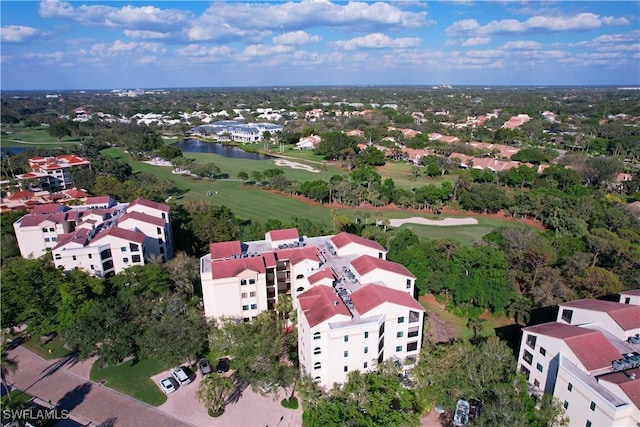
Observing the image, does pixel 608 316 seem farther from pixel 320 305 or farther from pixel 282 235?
pixel 282 235

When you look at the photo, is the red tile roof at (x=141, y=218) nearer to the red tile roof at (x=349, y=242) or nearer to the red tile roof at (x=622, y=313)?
the red tile roof at (x=349, y=242)

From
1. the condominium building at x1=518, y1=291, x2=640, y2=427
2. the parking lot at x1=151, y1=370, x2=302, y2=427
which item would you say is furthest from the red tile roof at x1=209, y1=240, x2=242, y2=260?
the condominium building at x1=518, y1=291, x2=640, y2=427

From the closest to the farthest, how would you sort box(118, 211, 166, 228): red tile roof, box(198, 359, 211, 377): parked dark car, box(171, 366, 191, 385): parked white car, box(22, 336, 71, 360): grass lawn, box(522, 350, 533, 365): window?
1. box(522, 350, 533, 365): window
2. box(171, 366, 191, 385): parked white car
3. box(198, 359, 211, 377): parked dark car
4. box(22, 336, 71, 360): grass lawn
5. box(118, 211, 166, 228): red tile roof

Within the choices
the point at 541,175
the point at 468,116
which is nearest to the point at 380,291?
the point at 541,175

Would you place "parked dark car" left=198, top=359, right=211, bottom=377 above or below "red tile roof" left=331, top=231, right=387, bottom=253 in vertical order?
below

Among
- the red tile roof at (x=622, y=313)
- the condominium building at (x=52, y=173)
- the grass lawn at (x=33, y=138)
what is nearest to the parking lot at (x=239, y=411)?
the red tile roof at (x=622, y=313)

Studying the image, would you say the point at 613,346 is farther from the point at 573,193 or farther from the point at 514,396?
the point at 573,193

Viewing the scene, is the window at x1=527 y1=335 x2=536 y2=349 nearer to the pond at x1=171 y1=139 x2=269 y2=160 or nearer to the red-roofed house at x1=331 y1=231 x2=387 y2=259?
the red-roofed house at x1=331 y1=231 x2=387 y2=259
